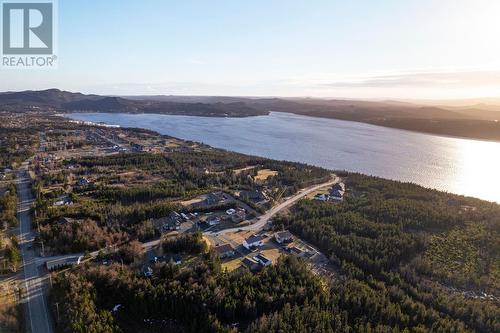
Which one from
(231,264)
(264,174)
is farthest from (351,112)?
(231,264)

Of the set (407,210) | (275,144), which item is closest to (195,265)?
(407,210)

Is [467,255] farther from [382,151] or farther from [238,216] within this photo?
[382,151]

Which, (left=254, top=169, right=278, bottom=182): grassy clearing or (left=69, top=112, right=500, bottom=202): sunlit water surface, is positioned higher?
(left=69, top=112, right=500, bottom=202): sunlit water surface

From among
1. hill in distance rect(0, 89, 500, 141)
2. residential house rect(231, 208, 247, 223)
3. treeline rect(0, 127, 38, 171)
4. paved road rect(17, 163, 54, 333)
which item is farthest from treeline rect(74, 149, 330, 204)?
hill in distance rect(0, 89, 500, 141)

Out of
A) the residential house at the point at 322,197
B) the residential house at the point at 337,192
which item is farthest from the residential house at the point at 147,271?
the residential house at the point at 337,192

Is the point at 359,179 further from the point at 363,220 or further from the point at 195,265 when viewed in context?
the point at 195,265

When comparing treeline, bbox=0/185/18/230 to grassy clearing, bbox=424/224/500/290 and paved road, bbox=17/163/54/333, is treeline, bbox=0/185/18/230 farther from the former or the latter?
grassy clearing, bbox=424/224/500/290
